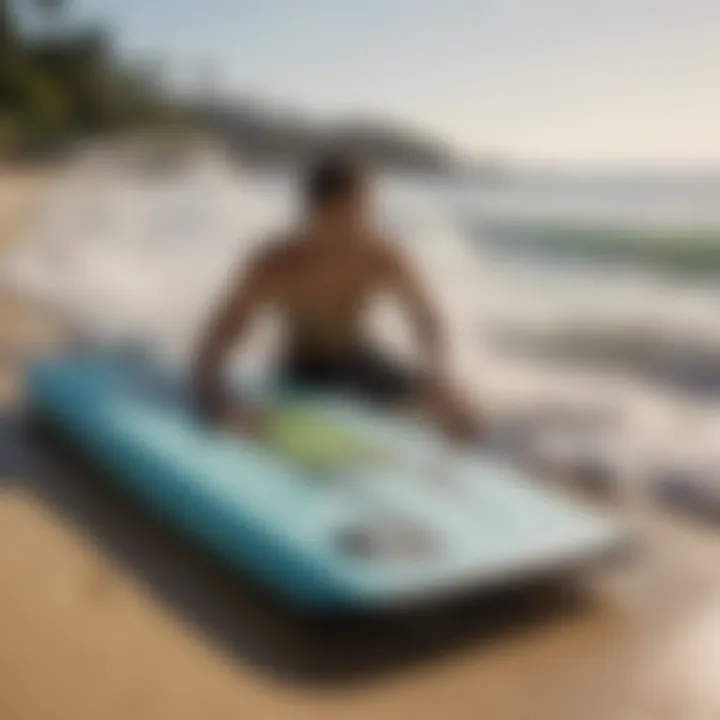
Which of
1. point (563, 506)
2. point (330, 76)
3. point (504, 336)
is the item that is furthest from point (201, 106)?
point (563, 506)

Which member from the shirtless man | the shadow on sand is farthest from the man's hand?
the shadow on sand

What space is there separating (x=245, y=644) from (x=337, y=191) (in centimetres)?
45

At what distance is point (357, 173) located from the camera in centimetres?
102

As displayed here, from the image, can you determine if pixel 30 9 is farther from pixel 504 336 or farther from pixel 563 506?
pixel 563 506

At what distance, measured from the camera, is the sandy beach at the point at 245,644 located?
2.62 feet

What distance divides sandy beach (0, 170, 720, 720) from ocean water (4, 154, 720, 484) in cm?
15

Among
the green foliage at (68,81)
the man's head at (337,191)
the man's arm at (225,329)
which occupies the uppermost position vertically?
the green foliage at (68,81)

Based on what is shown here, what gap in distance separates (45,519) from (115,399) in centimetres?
16

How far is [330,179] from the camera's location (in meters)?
1.02

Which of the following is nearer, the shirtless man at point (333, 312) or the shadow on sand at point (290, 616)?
the shadow on sand at point (290, 616)

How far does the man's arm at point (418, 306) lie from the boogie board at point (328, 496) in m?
0.08

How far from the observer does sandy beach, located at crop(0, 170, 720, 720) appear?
80cm

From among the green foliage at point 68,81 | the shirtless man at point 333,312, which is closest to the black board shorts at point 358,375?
the shirtless man at point 333,312

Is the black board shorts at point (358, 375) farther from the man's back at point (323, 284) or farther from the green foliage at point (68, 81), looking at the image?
the green foliage at point (68, 81)
